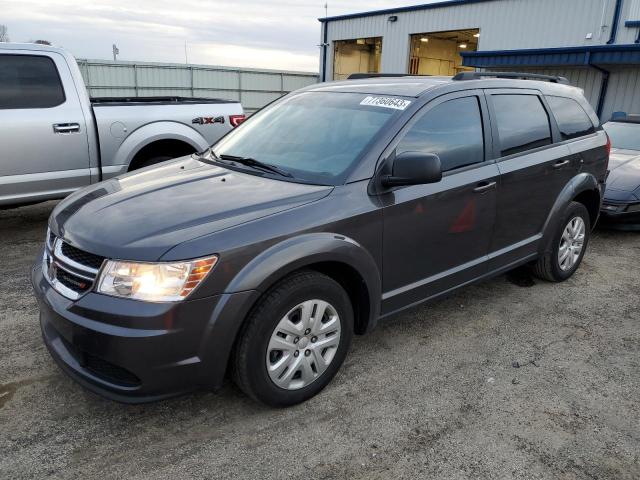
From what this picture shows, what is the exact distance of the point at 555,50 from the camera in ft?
47.3

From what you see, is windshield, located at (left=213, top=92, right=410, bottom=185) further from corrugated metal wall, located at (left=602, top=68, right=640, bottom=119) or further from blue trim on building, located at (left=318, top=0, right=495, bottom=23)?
blue trim on building, located at (left=318, top=0, right=495, bottom=23)

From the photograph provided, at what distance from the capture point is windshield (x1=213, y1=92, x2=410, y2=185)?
3.11 m

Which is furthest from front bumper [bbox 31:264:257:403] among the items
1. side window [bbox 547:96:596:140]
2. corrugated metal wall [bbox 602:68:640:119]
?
corrugated metal wall [bbox 602:68:640:119]

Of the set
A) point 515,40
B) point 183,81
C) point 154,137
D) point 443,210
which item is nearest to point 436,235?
point 443,210

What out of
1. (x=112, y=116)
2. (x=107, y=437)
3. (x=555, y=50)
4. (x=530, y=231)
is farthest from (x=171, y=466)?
(x=555, y=50)

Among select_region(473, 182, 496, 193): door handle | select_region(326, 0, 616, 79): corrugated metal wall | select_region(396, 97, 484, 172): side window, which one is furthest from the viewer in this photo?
select_region(326, 0, 616, 79): corrugated metal wall

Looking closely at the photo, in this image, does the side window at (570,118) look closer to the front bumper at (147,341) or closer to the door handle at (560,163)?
the door handle at (560,163)

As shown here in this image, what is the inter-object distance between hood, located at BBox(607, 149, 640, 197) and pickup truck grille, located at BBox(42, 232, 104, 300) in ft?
19.5

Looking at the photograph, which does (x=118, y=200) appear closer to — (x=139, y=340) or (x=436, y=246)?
(x=139, y=340)

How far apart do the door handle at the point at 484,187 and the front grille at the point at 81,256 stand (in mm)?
2346

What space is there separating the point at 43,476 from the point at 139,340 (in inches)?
30.0

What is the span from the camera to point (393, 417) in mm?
2850

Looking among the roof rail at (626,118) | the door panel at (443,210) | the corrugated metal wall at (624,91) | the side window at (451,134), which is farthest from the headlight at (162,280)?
the corrugated metal wall at (624,91)

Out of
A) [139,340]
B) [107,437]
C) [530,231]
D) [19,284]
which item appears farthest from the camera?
[19,284]
